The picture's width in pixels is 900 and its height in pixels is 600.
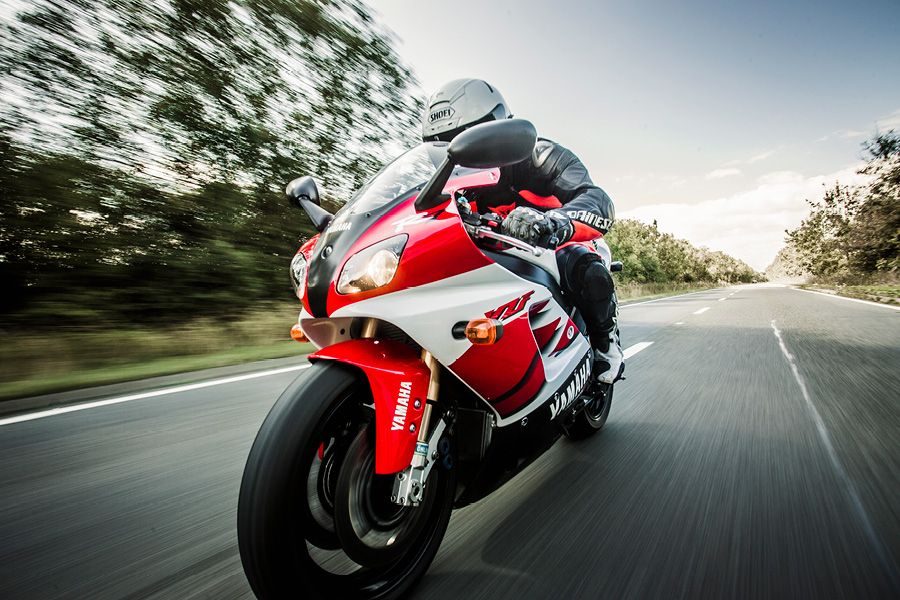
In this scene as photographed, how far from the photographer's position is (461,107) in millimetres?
2027

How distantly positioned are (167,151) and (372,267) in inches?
270

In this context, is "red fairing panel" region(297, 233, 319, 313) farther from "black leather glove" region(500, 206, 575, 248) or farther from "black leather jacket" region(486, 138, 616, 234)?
"black leather jacket" region(486, 138, 616, 234)

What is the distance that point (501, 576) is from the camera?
1.42 m

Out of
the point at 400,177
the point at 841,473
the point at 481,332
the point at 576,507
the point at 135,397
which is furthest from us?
the point at 135,397

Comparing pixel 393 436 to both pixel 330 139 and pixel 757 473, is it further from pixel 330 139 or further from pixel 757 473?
pixel 330 139

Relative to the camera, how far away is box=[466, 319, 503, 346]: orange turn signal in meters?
1.32

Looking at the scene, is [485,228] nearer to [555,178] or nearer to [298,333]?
[298,333]

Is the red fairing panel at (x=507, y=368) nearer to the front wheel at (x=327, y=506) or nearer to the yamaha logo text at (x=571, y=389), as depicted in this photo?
the yamaha logo text at (x=571, y=389)

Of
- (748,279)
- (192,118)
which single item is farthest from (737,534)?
(748,279)

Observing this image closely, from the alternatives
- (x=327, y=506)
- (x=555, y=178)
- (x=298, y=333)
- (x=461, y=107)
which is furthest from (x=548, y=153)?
(x=327, y=506)

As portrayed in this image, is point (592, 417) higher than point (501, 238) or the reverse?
the reverse

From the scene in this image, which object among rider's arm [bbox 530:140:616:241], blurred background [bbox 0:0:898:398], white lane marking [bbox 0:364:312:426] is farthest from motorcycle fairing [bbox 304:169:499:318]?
blurred background [bbox 0:0:898:398]

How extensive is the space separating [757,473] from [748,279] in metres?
164

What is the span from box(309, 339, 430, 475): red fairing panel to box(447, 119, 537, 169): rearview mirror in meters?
0.58
